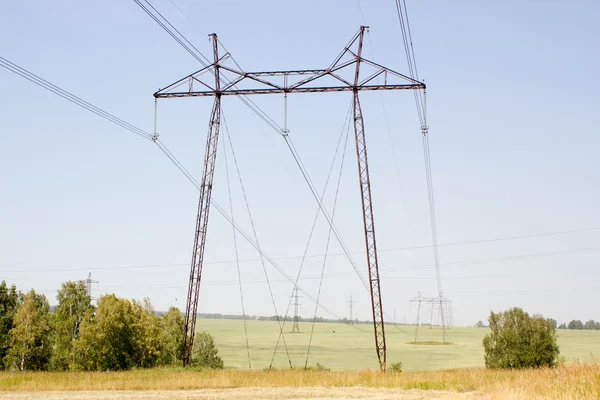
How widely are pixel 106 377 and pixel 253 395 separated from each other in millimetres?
16079

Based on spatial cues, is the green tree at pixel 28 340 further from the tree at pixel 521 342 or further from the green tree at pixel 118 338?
the tree at pixel 521 342

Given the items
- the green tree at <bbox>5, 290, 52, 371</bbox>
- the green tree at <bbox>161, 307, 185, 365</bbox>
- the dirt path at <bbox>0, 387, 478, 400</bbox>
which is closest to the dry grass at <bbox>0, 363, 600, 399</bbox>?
the dirt path at <bbox>0, 387, 478, 400</bbox>

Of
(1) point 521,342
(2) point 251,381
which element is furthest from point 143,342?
(1) point 521,342

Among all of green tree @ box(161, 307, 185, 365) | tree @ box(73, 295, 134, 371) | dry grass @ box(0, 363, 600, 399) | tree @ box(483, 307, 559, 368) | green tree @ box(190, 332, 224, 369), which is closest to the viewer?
dry grass @ box(0, 363, 600, 399)

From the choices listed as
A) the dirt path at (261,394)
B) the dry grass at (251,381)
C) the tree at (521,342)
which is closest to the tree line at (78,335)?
the dry grass at (251,381)

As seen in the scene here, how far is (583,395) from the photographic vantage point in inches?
809

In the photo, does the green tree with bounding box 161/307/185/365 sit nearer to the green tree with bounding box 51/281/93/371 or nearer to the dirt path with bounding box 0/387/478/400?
the green tree with bounding box 51/281/93/371

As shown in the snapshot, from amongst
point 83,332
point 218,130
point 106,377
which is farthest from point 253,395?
point 83,332

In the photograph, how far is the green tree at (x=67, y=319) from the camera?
84.0 m

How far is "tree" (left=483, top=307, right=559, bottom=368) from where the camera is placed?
66562 mm

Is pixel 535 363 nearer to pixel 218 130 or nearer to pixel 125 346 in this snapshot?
pixel 218 130

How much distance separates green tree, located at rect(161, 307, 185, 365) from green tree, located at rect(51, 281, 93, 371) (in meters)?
13.6

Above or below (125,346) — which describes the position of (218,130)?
above

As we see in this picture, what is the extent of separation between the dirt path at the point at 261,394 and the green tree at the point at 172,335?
5943 cm
